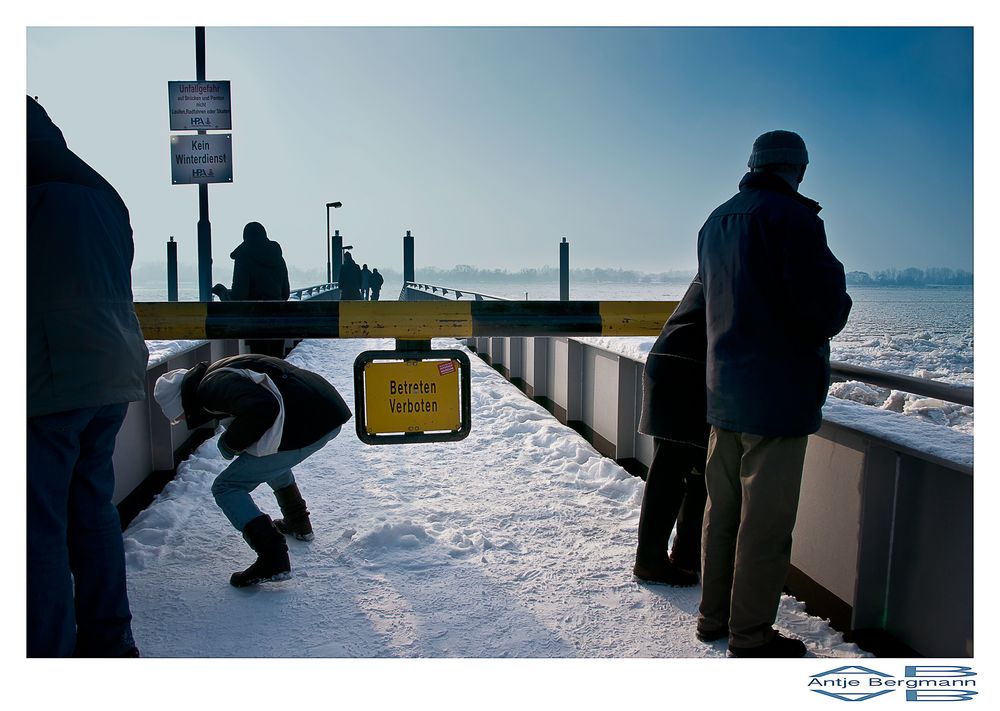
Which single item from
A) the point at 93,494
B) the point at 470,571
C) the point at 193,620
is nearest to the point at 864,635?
the point at 470,571

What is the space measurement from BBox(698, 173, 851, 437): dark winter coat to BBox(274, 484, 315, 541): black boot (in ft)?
6.93

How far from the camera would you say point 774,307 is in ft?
7.43

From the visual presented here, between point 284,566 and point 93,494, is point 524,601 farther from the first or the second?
point 93,494

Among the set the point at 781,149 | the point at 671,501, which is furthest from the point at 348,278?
the point at 781,149

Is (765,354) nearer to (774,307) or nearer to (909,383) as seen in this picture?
(774,307)

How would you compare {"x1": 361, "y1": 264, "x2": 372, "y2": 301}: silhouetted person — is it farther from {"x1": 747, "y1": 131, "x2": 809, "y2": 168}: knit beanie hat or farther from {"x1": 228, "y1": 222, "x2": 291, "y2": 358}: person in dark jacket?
{"x1": 747, "y1": 131, "x2": 809, "y2": 168}: knit beanie hat

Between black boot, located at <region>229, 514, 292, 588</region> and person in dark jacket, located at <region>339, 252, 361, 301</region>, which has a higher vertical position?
person in dark jacket, located at <region>339, 252, 361, 301</region>

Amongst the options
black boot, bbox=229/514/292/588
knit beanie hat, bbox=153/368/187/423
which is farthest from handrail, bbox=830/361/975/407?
knit beanie hat, bbox=153/368/187/423

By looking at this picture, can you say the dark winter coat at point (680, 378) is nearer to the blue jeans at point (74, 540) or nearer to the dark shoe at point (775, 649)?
the dark shoe at point (775, 649)

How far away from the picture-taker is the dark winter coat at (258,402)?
2928 millimetres

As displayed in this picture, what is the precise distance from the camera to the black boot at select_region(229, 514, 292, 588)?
3057 mm

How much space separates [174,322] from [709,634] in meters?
2.45

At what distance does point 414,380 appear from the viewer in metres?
3.33

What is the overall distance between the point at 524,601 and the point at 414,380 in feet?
3.49
